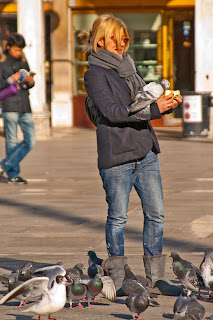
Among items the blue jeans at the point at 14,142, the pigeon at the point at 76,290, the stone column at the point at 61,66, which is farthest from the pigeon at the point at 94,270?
the stone column at the point at 61,66

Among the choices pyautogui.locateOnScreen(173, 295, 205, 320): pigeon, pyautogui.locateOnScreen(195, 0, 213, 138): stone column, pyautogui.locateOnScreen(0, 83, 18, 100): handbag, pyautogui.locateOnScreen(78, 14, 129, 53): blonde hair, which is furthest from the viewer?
pyautogui.locateOnScreen(195, 0, 213, 138): stone column

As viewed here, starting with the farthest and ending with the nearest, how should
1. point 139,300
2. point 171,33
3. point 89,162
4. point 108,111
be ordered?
point 171,33
point 89,162
point 108,111
point 139,300

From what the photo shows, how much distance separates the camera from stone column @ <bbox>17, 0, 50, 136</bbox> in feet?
66.6

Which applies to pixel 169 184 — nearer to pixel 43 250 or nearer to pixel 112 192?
pixel 43 250

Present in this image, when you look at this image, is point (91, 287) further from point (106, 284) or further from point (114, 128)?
point (114, 128)

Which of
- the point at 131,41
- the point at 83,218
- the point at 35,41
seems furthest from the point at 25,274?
the point at 131,41

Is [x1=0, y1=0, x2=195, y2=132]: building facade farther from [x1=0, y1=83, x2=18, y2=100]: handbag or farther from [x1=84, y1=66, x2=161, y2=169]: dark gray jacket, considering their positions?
[x1=84, y1=66, x2=161, y2=169]: dark gray jacket

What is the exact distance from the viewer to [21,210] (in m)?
9.30

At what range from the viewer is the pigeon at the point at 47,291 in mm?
4719

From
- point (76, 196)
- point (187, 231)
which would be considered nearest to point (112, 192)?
point (187, 231)

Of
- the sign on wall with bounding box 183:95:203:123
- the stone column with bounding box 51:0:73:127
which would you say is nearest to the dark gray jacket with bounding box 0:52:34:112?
the sign on wall with bounding box 183:95:203:123

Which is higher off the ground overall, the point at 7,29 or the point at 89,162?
the point at 7,29

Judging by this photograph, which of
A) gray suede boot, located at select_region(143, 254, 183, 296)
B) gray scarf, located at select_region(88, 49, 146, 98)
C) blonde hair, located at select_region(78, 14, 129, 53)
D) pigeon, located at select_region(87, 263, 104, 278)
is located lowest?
gray suede boot, located at select_region(143, 254, 183, 296)

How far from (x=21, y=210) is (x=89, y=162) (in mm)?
4967
